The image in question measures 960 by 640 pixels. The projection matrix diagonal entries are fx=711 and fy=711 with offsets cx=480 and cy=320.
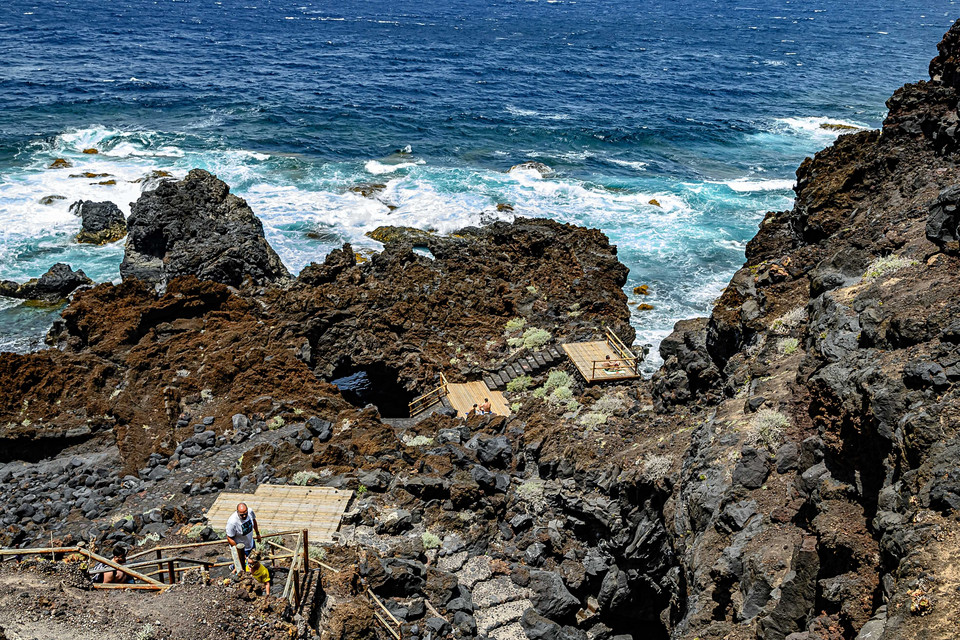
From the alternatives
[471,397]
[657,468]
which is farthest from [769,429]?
[471,397]

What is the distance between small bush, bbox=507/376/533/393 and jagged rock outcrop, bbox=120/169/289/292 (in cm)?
1318

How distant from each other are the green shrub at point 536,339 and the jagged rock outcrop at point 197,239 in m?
12.7

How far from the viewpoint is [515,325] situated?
3011 cm

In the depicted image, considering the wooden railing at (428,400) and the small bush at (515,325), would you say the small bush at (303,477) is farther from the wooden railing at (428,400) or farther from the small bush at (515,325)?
the small bush at (515,325)

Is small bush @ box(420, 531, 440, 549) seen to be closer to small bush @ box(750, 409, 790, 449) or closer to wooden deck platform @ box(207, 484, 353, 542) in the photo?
wooden deck platform @ box(207, 484, 353, 542)

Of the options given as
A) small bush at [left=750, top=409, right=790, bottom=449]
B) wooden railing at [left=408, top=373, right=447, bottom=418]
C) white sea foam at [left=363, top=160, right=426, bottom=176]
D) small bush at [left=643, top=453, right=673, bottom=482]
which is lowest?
wooden railing at [left=408, top=373, right=447, bottom=418]

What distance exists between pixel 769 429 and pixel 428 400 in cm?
1444

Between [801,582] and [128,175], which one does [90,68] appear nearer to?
[128,175]

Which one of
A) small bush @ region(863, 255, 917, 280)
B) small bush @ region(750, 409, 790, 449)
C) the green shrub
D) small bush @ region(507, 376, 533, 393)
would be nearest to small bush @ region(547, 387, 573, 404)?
small bush @ region(507, 376, 533, 393)

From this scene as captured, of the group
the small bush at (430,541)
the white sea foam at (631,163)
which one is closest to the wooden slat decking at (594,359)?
the small bush at (430,541)

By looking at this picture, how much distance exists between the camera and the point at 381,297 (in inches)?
1186

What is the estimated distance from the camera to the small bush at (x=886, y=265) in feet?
53.6

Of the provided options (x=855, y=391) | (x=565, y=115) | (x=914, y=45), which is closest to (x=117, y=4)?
(x=565, y=115)

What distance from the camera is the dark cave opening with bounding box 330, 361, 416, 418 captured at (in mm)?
28672
